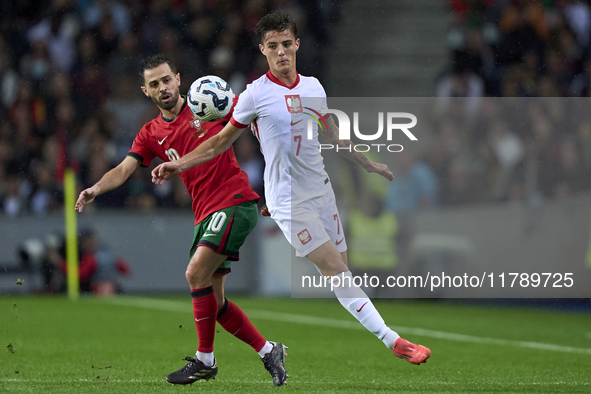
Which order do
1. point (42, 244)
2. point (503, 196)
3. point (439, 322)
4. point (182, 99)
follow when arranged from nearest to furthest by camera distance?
point (182, 99) < point (439, 322) < point (503, 196) < point (42, 244)

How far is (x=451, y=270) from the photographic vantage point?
36.3 feet

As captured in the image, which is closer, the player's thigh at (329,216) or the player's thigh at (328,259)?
the player's thigh at (328,259)

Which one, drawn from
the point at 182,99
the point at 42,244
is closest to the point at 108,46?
the point at 42,244

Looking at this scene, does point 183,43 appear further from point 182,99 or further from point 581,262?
point 182,99

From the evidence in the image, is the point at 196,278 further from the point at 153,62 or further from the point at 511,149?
the point at 511,149

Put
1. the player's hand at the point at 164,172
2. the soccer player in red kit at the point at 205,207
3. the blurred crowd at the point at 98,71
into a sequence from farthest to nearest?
the blurred crowd at the point at 98,71 → the soccer player in red kit at the point at 205,207 → the player's hand at the point at 164,172

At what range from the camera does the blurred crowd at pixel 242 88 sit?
11.3 metres

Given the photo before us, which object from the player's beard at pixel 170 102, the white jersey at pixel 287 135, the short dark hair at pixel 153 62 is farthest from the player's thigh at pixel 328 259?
the short dark hair at pixel 153 62

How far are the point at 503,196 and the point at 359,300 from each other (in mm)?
5955

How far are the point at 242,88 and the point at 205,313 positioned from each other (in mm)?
8297

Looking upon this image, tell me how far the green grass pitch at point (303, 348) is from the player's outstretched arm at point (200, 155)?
1332mm

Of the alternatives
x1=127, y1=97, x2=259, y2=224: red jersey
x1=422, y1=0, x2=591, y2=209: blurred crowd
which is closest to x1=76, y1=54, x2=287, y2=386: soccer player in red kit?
x1=127, y1=97, x2=259, y2=224: red jersey

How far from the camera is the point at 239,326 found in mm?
6141

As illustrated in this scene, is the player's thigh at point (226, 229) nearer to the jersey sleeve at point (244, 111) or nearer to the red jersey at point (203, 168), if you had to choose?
the red jersey at point (203, 168)
